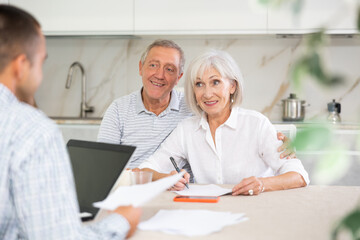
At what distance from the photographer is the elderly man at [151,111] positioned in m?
2.36

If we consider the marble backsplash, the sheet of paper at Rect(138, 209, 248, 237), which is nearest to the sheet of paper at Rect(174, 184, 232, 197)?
the sheet of paper at Rect(138, 209, 248, 237)

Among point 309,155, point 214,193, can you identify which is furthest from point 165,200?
point 309,155

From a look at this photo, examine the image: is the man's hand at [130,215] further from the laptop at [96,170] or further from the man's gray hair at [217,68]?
the man's gray hair at [217,68]

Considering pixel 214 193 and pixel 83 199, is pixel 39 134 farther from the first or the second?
pixel 214 193

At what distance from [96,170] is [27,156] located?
59 cm

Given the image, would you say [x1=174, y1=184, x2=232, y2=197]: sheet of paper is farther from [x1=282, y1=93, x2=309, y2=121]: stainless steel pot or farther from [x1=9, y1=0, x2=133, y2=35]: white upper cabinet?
[x1=9, y1=0, x2=133, y2=35]: white upper cabinet

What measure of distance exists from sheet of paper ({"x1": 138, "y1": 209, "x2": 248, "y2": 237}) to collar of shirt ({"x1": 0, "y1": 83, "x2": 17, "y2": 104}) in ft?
1.56

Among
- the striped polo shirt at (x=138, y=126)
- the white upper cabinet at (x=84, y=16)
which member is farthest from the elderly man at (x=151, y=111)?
the white upper cabinet at (x=84, y=16)

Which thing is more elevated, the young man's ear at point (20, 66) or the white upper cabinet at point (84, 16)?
the white upper cabinet at point (84, 16)

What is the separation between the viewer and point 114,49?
414 centimetres

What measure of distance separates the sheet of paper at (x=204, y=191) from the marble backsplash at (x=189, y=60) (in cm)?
219

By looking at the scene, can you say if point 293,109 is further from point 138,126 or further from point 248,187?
point 248,187

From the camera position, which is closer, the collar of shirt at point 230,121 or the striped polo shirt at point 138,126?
the collar of shirt at point 230,121

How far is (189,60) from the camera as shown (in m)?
4.05
